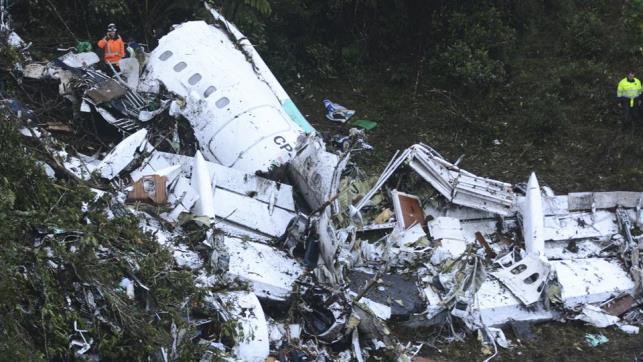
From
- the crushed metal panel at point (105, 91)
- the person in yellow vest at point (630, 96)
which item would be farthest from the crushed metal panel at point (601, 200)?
the crushed metal panel at point (105, 91)

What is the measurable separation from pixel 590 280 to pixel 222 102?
6116mm

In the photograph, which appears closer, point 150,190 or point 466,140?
point 150,190

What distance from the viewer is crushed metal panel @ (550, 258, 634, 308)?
11.4m

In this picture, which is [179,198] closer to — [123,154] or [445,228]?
[123,154]

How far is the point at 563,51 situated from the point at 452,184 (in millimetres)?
7495

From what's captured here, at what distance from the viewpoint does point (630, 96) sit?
15609 millimetres

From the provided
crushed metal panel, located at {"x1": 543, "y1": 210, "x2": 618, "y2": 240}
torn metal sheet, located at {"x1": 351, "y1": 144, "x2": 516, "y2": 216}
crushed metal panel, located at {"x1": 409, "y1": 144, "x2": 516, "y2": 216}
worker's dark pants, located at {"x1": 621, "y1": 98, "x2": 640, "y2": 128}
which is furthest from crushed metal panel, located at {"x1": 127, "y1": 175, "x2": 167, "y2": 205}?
worker's dark pants, located at {"x1": 621, "y1": 98, "x2": 640, "y2": 128}

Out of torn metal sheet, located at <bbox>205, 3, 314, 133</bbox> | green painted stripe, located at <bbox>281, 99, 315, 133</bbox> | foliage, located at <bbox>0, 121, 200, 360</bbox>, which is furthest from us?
torn metal sheet, located at <bbox>205, 3, 314, 133</bbox>

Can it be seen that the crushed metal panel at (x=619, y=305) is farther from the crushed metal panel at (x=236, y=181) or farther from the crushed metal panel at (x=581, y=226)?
the crushed metal panel at (x=236, y=181)

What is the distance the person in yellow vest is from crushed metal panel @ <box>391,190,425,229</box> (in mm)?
5460

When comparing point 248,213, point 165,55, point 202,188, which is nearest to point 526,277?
point 248,213

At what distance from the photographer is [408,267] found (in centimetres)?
1161

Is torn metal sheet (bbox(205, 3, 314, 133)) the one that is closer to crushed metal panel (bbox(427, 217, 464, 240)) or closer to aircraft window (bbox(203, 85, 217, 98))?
aircraft window (bbox(203, 85, 217, 98))

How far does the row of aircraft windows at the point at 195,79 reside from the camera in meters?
13.0
